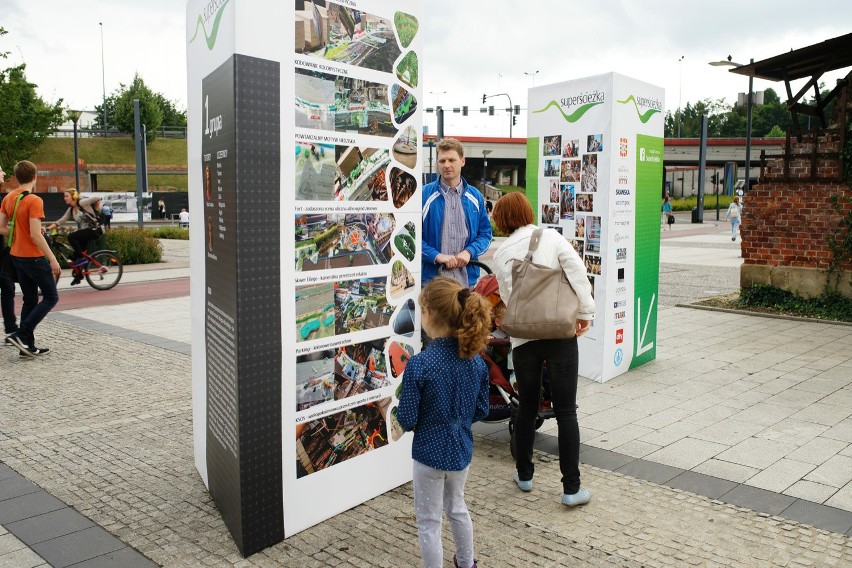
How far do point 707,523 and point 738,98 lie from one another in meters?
28.0

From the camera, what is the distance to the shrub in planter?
61.9ft

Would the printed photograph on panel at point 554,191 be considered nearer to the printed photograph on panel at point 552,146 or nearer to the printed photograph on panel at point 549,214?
the printed photograph on panel at point 549,214

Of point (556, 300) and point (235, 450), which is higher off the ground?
point (556, 300)

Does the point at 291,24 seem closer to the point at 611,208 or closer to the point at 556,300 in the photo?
the point at 556,300

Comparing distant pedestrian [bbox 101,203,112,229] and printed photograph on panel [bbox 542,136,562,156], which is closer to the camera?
printed photograph on panel [bbox 542,136,562,156]

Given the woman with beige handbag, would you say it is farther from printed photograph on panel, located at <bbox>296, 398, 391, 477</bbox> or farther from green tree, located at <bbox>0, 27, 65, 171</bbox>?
green tree, located at <bbox>0, 27, 65, 171</bbox>

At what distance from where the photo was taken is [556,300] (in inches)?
162

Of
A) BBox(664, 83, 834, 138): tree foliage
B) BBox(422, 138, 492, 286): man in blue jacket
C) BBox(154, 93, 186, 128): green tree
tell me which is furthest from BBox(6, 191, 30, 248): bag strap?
BBox(664, 83, 834, 138): tree foliage

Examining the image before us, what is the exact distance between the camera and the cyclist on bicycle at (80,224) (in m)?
14.0

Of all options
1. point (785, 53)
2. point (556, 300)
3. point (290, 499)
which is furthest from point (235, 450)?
point (785, 53)

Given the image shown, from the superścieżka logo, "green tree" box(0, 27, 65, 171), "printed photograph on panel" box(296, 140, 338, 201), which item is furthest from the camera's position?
"green tree" box(0, 27, 65, 171)

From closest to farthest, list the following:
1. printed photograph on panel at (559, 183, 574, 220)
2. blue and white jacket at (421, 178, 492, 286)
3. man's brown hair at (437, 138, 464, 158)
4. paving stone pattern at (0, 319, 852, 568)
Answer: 1. paving stone pattern at (0, 319, 852, 568)
2. man's brown hair at (437, 138, 464, 158)
3. blue and white jacket at (421, 178, 492, 286)
4. printed photograph on panel at (559, 183, 574, 220)

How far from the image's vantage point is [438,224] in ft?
16.8

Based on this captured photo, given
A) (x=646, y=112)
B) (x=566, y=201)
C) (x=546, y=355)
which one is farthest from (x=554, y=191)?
(x=546, y=355)
